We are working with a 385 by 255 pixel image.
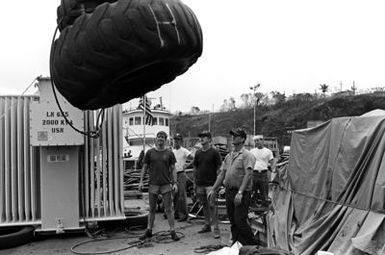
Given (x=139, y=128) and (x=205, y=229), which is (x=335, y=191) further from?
(x=139, y=128)

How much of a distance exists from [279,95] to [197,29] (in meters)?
77.1

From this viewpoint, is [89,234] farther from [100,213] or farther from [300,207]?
[300,207]

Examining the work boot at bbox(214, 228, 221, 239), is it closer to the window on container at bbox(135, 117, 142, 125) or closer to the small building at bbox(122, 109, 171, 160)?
the small building at bbox(122, 109, 171, 160)

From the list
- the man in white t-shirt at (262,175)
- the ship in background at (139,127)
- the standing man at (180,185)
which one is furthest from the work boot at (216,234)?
the ship in background at (139,127)

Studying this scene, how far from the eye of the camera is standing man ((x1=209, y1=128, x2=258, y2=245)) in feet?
20.8

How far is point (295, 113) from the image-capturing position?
6638 cm

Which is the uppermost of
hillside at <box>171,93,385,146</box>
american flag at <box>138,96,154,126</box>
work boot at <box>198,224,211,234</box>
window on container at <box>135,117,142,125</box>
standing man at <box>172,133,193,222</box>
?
hillside at <box>171,93,385,146</box>

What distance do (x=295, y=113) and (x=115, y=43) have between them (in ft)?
218

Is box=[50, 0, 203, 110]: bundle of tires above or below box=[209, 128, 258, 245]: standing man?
above

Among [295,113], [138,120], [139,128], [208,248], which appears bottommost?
[208,248]

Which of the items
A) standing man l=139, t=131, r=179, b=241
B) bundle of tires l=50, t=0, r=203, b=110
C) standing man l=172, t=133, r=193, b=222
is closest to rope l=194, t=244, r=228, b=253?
standing man l=139, t=131, r=179, b=241

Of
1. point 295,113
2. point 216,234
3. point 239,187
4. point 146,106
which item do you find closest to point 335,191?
point 239,187

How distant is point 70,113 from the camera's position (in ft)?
24.2

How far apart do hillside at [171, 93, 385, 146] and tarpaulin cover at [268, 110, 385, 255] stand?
4606cm
